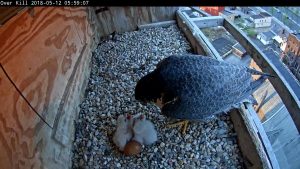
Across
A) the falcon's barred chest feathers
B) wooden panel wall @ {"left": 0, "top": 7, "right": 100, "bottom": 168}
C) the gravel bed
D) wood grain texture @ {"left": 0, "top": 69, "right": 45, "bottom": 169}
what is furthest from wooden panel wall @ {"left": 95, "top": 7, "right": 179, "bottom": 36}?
wood grain texture @ {"left": 0, "top": 69, "right": 45, "bottom": 169}

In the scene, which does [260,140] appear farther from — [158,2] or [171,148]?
[158,2]

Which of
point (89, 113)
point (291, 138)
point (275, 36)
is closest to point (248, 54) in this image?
point (275, 36)

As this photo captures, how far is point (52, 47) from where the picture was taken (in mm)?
2000

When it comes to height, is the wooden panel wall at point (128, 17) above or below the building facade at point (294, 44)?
below

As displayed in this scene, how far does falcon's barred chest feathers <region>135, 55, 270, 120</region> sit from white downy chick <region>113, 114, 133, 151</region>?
0.24 meters

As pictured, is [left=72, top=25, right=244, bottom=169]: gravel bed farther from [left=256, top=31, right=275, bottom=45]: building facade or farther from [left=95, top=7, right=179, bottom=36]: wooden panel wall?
[left=256, top=31, right=275, bottom=45]: building facade

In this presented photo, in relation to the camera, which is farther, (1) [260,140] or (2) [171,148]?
(2) [171,148]

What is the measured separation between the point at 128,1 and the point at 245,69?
1.75 m

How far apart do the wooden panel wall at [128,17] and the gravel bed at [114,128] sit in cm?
41

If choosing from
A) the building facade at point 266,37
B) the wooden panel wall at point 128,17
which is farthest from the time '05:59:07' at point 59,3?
the wooden panel wall at point 128,17

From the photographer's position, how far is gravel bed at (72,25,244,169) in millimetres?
2117

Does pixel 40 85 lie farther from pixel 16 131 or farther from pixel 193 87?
pixel 193 87

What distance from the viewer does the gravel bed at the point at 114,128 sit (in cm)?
212

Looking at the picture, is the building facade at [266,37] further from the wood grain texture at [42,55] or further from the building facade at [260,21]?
the wood grain texture at [42,55]
